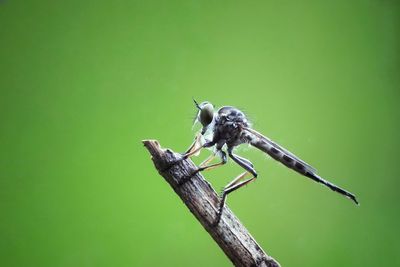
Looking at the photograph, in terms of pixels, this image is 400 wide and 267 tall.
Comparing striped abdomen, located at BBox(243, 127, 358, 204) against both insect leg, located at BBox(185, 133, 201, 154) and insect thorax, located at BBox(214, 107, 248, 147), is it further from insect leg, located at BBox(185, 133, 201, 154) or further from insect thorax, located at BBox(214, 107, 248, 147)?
insect leg, located at BBox(185, 133, 201, 154)

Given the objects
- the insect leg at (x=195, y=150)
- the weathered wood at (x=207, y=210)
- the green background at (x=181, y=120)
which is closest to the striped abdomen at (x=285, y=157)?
the insect leg at (x=195, y=150)

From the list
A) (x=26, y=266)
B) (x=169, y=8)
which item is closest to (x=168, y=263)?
(x=26, y=266)

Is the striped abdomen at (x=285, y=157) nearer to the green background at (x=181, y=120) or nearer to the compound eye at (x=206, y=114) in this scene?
the compound eye at (x=206, y=114)

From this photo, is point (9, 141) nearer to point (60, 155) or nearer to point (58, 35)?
point (60, 155)

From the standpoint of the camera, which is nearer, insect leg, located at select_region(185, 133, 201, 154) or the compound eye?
insect leg, located at select_region(185, 133, 201, 154)

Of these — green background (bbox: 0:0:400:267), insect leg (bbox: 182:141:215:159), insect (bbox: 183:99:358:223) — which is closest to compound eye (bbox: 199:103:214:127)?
insect (bbox: 183:99:358:223)

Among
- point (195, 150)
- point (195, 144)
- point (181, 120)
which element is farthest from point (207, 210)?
point (181, 120)
